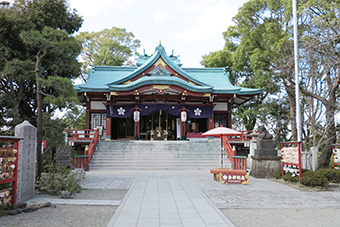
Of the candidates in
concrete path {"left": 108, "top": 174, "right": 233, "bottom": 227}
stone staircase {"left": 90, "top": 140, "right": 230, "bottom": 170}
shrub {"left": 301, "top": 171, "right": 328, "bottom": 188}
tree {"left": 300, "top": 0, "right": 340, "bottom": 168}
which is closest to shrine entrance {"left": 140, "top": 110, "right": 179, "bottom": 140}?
stone staircase {"left": 90, "top": 140, "right": 230, "bottom": 170}

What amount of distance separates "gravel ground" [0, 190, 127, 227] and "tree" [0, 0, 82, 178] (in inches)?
122

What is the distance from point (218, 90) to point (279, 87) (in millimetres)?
5862

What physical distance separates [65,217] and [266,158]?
8644mm

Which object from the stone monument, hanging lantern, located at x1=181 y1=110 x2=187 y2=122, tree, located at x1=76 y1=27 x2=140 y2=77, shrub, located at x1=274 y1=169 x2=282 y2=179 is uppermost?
tree, located at x1=76 y1=27 x2=140 y2=77

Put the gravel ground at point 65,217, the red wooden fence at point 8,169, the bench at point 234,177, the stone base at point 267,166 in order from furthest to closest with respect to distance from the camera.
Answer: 1. the stone base at point 267,166
2. the bench at point 234,177
3. the red wooden fence at point 8,169
4. the gravel ground at point 65,217

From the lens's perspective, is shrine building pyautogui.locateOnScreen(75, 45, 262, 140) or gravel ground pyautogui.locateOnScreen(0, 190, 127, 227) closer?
gravel ground pyautogui.locateOnScreen(0, 190, 127, 227)

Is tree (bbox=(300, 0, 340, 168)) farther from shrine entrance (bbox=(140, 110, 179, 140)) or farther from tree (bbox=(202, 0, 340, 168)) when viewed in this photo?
shrine entrance (bbox=(140, 110, 179, 140))

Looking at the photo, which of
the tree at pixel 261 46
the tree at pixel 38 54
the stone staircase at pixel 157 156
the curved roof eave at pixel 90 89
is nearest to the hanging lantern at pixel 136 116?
the stone staircase at pixel 157 156

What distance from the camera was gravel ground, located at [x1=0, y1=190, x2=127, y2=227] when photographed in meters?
4.60

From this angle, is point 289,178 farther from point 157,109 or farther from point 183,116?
point 157,109

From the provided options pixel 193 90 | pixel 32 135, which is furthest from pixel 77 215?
pixel 193 90

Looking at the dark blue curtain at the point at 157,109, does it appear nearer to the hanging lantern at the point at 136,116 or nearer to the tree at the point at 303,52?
the hanging lantern at the point at 136,116

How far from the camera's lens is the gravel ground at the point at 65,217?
4.60m

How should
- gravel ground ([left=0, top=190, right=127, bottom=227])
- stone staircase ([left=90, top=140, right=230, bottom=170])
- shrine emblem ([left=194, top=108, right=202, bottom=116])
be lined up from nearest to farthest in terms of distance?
1. gravel ground ([left=0, top=190, right=127, bottom=227])
2. stone staircase ([left=90, top=140, right=230, bottom=170])
3. shrine emblem ([left=194, top=108, right=202, bottom=116])
